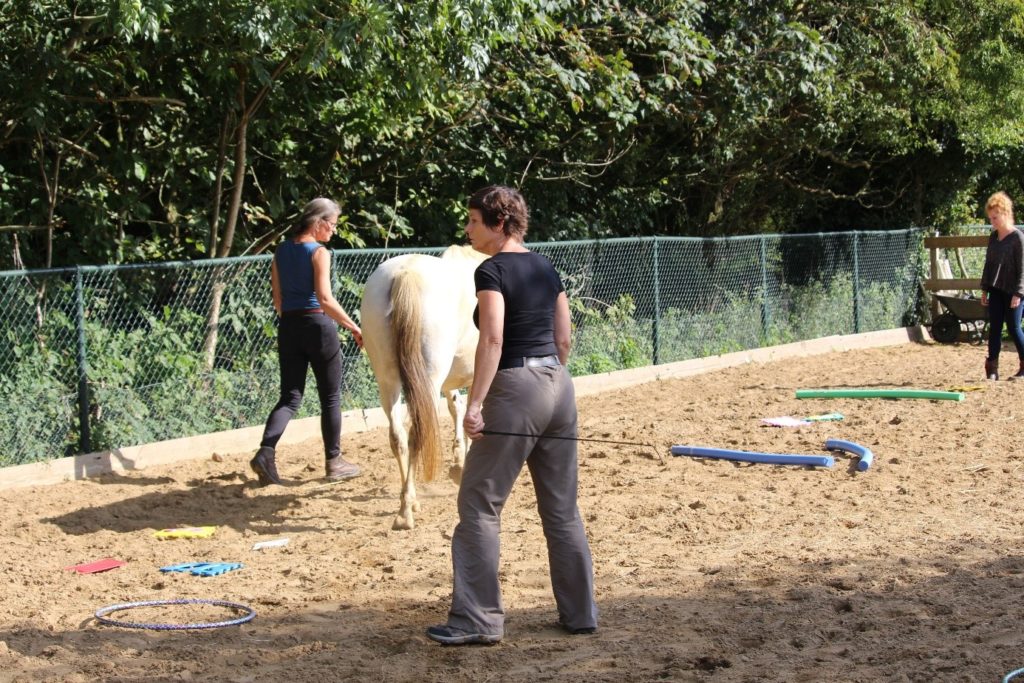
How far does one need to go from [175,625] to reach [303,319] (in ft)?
10.0

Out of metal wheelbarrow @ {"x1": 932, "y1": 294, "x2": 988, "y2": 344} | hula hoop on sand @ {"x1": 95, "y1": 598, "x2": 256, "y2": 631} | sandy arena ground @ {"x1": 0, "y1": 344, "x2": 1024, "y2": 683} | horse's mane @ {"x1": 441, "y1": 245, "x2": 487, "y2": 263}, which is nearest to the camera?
sandy arena ground @ {"x1": 0, "y1": 344, "x2": 1024, "y2": 683}

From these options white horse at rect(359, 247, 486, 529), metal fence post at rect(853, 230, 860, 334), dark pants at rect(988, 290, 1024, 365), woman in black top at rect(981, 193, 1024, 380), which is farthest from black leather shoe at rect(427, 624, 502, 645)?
metal fence post at rect(853, 230, 860, 334)

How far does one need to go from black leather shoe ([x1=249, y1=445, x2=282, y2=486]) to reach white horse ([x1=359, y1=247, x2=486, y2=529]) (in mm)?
1028

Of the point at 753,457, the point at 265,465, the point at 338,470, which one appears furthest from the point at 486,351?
the point at 753,457

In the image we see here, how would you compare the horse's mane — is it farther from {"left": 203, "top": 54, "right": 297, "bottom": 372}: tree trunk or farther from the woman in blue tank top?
{"left": 203, "top": 54, "right": 297, "bottom": 372}: tree trunk

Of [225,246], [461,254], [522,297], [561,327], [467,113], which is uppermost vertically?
[467,113]

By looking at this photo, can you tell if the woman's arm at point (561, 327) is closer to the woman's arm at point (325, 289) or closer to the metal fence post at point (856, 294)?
the woman's arm at point (325, 289)

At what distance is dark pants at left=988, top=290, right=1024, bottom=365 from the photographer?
38.2 feet

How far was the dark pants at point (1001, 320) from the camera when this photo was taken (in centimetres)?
1166

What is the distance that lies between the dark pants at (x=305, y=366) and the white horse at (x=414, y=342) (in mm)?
517

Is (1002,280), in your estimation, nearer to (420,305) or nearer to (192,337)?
(420,305)

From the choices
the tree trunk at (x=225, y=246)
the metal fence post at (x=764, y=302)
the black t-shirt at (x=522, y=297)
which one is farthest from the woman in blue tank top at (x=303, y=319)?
the metal fence post at (x=764, y=302)

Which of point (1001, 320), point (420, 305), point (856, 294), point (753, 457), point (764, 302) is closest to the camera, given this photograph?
point (420, 305)

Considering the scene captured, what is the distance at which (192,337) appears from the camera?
379 inches
